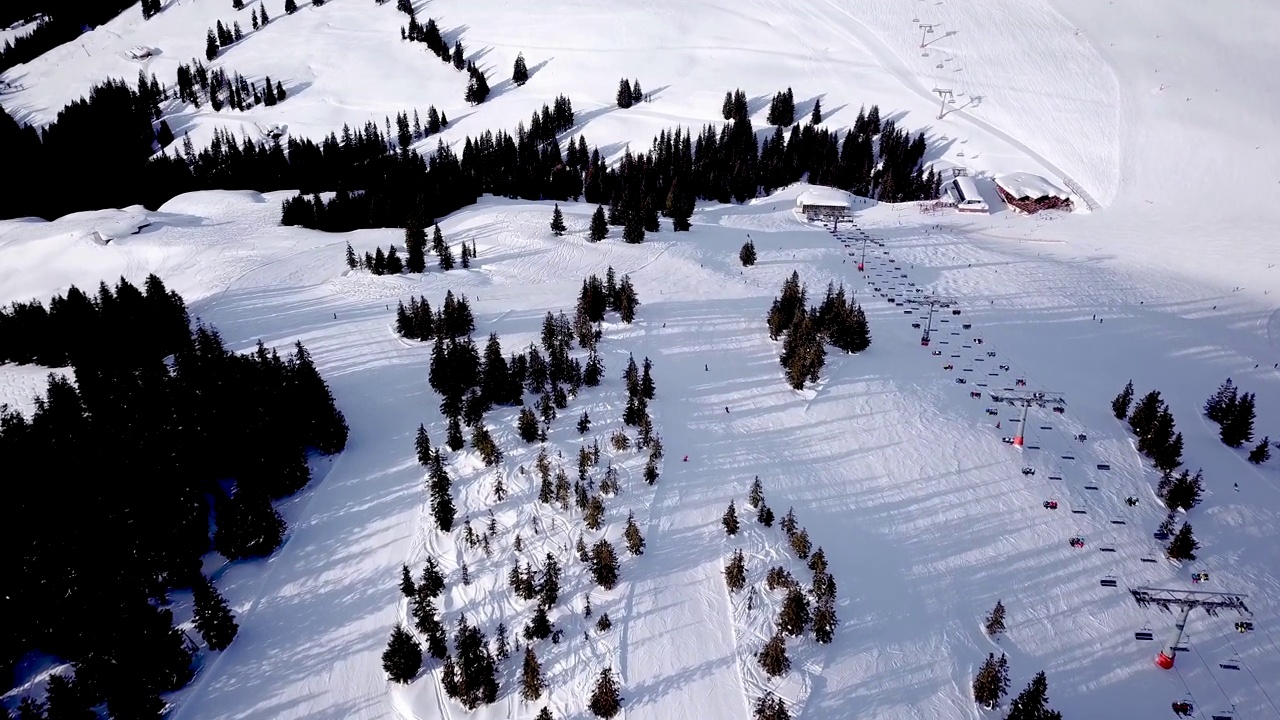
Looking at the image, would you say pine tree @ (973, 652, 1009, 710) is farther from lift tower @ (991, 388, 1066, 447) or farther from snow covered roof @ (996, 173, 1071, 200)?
snow covered roof @ (996, 173, 1071, 200)

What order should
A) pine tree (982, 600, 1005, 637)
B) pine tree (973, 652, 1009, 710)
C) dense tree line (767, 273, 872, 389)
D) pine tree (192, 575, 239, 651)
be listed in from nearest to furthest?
pine tree (973, 652, 1009, 710), pine tree (192, 575, 239, 651), pine tree (982, 600, 1005, 637), dense tree line (767, 273, 872, 389)

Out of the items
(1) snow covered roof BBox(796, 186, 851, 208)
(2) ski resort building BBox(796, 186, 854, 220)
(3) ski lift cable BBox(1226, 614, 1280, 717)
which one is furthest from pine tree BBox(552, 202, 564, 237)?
(3) ski lift cable BBox(1226, 614, 1280, 717)

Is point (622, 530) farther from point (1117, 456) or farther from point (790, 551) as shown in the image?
point (1117, 456)

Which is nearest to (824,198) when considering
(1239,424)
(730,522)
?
(1239,424)

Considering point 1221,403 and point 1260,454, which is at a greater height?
point 1221,403

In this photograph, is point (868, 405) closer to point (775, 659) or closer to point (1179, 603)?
point (1179, 603)

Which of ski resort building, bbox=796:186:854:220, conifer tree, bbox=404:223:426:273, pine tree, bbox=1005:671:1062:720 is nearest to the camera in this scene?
pine tree, bbox=1005:671:1062:720
